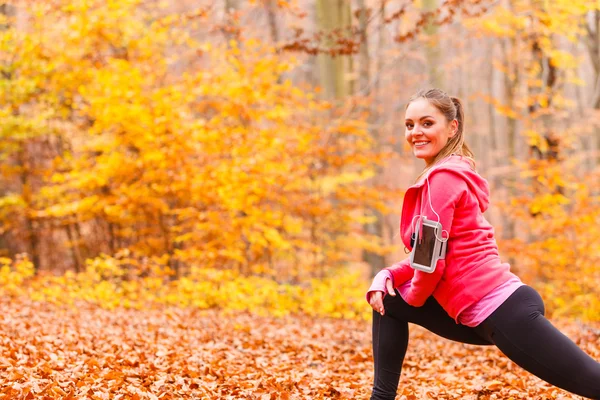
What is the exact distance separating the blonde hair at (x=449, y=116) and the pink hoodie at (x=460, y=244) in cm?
15

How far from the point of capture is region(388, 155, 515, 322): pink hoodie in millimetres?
2805

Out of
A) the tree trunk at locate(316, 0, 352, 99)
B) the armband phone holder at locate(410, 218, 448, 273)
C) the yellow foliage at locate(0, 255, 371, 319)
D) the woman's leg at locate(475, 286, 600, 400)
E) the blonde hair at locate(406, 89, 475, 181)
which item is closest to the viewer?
the woman's leg at locate(475, 286, 600, 400)

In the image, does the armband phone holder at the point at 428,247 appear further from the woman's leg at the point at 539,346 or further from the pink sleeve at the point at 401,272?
the woman's leg at the point at 539,346

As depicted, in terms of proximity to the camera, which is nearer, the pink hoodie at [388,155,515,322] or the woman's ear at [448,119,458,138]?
the pink hoodie at [388,155,515,322]

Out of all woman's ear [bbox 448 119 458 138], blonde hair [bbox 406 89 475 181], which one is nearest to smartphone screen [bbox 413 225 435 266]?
blonde hair [bbox 406 89 475 181]

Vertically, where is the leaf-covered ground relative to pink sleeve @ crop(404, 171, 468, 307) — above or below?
below

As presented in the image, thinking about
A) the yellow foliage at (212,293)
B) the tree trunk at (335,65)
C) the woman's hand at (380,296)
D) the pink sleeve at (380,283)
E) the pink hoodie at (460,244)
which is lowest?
the yellow foliage at (212,293)

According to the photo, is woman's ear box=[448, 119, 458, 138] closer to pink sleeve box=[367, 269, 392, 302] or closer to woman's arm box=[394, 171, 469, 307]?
woman's arm box=[394, 171, 469, 307]

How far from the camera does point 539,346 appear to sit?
2674 mm

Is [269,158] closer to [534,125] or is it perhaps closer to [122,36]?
[122,36]

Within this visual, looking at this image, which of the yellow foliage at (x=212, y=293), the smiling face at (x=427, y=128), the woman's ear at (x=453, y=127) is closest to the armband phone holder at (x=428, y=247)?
the smiling face at (x=427, y=128)

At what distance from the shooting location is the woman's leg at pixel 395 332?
314 centimetres

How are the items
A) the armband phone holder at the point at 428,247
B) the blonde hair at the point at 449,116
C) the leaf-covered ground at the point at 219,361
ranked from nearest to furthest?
the armband phone holder at the point at 428,247 < the blonde hair at the point at 449,116 < the leaf-covered ground at the point at 219,361

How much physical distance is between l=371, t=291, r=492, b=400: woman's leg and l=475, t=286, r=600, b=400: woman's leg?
0.38 m
